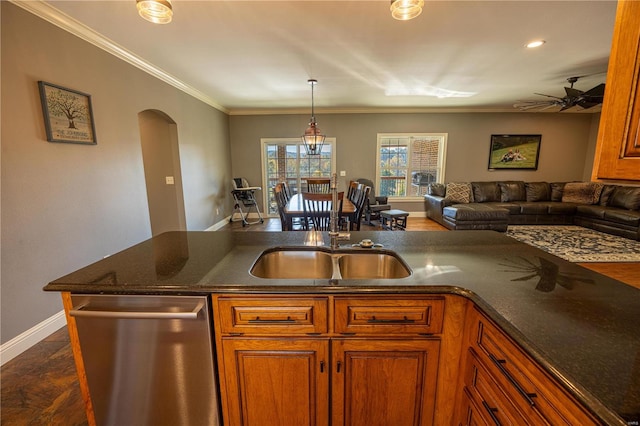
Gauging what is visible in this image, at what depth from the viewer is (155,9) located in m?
1.44

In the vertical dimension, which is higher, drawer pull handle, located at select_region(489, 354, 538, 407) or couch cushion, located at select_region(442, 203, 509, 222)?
drawer pull handle, located at select_region(489, 354, 538, 407)

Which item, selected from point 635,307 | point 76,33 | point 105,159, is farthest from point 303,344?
point 76,33

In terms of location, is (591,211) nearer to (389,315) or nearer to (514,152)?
(514,152)

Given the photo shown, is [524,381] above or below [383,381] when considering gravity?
above

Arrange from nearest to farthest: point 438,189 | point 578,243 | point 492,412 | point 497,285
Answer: point 492,412 < point 497,285 < point 578,243 < point 438,189

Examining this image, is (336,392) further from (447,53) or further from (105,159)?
(447,53)

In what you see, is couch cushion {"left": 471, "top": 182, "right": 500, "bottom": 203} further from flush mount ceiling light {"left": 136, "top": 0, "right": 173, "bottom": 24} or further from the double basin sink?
flush mount ceiling light {"left": 136, "top": 0, "right": 173, "bottom": 24}

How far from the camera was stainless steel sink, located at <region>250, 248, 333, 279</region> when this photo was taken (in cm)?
154

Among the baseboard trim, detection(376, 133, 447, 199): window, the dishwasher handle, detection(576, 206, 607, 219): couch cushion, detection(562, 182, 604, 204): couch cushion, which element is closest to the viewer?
the dishwasher handle

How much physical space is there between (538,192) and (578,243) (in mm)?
2039

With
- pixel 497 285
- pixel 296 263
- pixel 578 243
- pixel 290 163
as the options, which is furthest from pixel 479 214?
pixel 296 263

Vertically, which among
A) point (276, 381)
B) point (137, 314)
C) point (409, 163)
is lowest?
point (276, 381)

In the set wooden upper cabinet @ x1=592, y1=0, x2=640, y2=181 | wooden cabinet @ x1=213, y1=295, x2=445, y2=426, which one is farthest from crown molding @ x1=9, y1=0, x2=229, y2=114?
wooden upper cabinet @ x1=592, y1=0, x2=640, y2=181

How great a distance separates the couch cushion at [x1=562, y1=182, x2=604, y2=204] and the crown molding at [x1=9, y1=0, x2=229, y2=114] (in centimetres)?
785
